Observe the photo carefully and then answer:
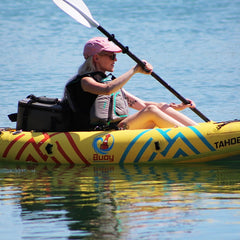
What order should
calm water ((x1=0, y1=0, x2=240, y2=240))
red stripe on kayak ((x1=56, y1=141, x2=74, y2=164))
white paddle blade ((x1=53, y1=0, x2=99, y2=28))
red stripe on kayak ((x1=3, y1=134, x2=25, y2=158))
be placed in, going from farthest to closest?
white paddle blade ((x1=53, y1=0, x2=99, y2=28))
red stripe on kayak ((x1=3, y1=134, x2=25, y2=158))
red stripe on kayak ((x1=56, y1=141, x2=74, y2=164))
calm water ((x1=0, y1=0, x2=240, y2=240))

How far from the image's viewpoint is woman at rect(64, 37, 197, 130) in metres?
8.33

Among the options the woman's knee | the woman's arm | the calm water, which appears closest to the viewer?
the calm water

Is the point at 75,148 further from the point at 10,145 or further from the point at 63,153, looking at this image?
the point at 10,145

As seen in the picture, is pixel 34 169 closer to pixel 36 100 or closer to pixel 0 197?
pixel 36 100

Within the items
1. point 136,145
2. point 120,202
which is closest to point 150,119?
point 136,145

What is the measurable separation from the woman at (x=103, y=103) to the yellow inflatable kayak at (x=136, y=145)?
130 millimetres

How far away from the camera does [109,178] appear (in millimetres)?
7762

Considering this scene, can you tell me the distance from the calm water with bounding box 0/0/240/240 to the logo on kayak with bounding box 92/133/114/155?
0.67 ft

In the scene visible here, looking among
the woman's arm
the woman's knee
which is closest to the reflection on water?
the woman's knee

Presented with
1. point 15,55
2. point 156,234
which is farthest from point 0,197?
point 15,55

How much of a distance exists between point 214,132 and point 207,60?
9877mm

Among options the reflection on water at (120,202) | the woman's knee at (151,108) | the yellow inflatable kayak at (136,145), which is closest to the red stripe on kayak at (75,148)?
the yellow inflatable kayak at (136,145)

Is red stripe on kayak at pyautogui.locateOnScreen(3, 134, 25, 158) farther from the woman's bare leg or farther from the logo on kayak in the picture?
the woman's bare leg

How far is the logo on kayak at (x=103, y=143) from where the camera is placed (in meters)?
8.34
